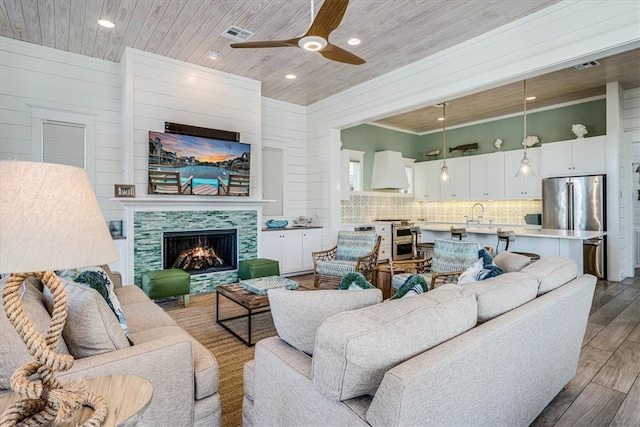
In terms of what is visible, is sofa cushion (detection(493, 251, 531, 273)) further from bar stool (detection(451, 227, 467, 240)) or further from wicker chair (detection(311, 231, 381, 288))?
bar stool (detection(451, 227, 467, 240))

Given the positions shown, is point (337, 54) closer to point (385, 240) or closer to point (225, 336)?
point (225, 336)

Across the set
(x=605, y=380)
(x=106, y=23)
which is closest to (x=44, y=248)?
A: (x=605, y=380)

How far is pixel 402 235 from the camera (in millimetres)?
7441

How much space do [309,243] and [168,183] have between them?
8.56ft

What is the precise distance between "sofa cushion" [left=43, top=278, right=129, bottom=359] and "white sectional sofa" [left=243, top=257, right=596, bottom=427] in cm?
66

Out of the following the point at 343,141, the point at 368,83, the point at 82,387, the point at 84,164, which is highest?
the point at 368,83

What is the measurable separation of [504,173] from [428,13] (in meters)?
4.65

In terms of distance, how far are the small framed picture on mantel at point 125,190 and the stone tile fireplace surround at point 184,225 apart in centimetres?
12

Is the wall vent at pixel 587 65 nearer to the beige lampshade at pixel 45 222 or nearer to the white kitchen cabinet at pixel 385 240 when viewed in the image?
the white kitchen cabinet at pixel 385 240

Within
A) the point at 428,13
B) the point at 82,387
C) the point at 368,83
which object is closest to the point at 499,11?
the point at 428,13

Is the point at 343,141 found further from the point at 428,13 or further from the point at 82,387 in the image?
the point at 82,387

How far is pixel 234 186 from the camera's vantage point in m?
5.20

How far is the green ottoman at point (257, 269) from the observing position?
453cm

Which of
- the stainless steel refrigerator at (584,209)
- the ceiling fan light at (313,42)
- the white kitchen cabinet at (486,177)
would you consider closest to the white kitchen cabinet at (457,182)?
the white kitchen cabinet at (486,177)
